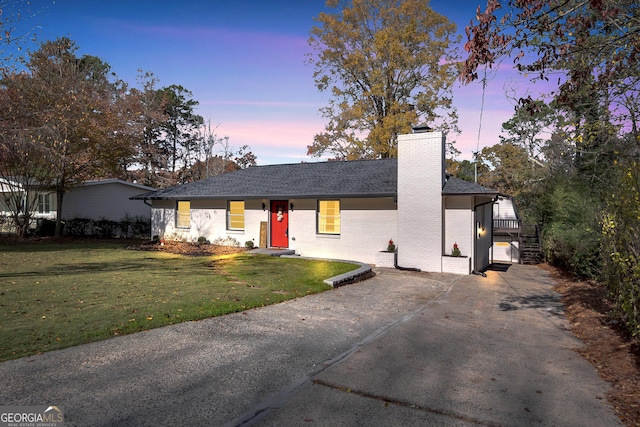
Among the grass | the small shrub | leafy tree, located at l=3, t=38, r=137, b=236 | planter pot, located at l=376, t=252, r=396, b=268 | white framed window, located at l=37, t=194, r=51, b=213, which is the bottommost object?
the grass

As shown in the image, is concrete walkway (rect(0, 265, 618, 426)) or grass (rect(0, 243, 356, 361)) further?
grass (rect(0, 243, 356, 361))

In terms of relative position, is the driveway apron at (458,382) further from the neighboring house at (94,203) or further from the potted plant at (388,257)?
the neighboring house at (94,203)


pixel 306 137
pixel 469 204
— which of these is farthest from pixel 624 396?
pixel 306 137

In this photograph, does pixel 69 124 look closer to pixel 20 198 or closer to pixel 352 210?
pixel 20 198

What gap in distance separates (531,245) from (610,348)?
1625cm

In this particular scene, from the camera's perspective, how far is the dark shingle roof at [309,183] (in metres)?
→ 15.4

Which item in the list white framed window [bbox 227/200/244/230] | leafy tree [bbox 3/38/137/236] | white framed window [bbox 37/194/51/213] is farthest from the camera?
white framed window [bbox 37/194/51/213]

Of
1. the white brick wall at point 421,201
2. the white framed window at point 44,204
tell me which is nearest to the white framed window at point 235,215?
the white brick wall at point 421,201

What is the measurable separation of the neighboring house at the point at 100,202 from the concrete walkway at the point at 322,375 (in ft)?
76.6

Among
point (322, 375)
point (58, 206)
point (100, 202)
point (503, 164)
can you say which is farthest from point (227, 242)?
point (503, 164)

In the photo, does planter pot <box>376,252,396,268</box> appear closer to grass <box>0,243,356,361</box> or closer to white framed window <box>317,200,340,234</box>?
grass <box>0,243,356,361</box>

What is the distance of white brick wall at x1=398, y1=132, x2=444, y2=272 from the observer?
14.0 metres

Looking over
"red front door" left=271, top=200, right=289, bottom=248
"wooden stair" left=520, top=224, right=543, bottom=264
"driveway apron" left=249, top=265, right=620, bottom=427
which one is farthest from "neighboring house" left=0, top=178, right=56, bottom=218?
"wooden stair" left=520, top=224, right=543, bottom=264

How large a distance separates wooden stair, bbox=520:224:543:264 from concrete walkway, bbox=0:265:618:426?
13185mm
